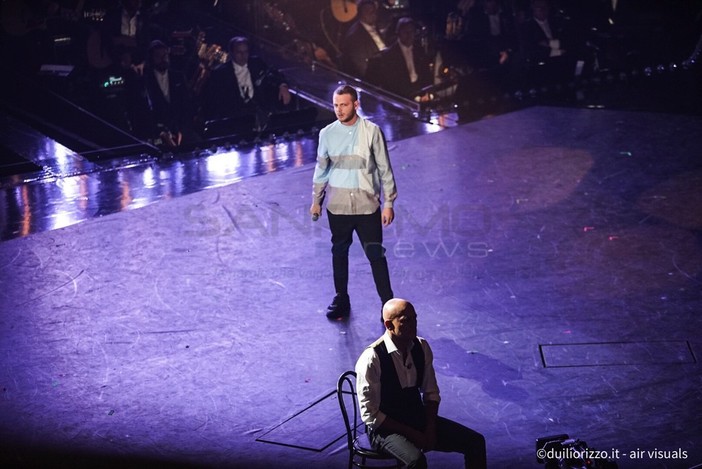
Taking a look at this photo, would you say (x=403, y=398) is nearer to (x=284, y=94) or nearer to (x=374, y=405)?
(x=374, y=405)

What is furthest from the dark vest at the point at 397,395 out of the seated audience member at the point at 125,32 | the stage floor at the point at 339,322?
the seated audience member at the point at 125,32

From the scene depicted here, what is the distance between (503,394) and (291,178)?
4.62m

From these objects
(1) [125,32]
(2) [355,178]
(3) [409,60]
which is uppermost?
(1) [125,32]

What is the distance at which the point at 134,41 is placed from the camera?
37.1 feet

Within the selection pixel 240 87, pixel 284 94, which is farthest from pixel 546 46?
pixel 240 87

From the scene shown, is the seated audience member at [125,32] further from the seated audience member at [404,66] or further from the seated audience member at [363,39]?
the seated audience member at [404,66]

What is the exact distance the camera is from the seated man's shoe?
20.2 ft

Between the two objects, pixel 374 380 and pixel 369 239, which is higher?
pixel 369 239

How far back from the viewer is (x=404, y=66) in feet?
40.2

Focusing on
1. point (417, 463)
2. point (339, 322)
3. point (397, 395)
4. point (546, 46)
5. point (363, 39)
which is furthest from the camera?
point (546, 46)

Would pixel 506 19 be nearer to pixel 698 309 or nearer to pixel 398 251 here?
pixel 398 251

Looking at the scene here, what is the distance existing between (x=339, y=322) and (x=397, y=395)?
207 cm

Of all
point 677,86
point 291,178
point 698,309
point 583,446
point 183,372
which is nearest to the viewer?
point 583,446

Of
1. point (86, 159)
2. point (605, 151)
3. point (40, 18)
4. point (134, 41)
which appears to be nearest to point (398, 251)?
point (605, 151)
